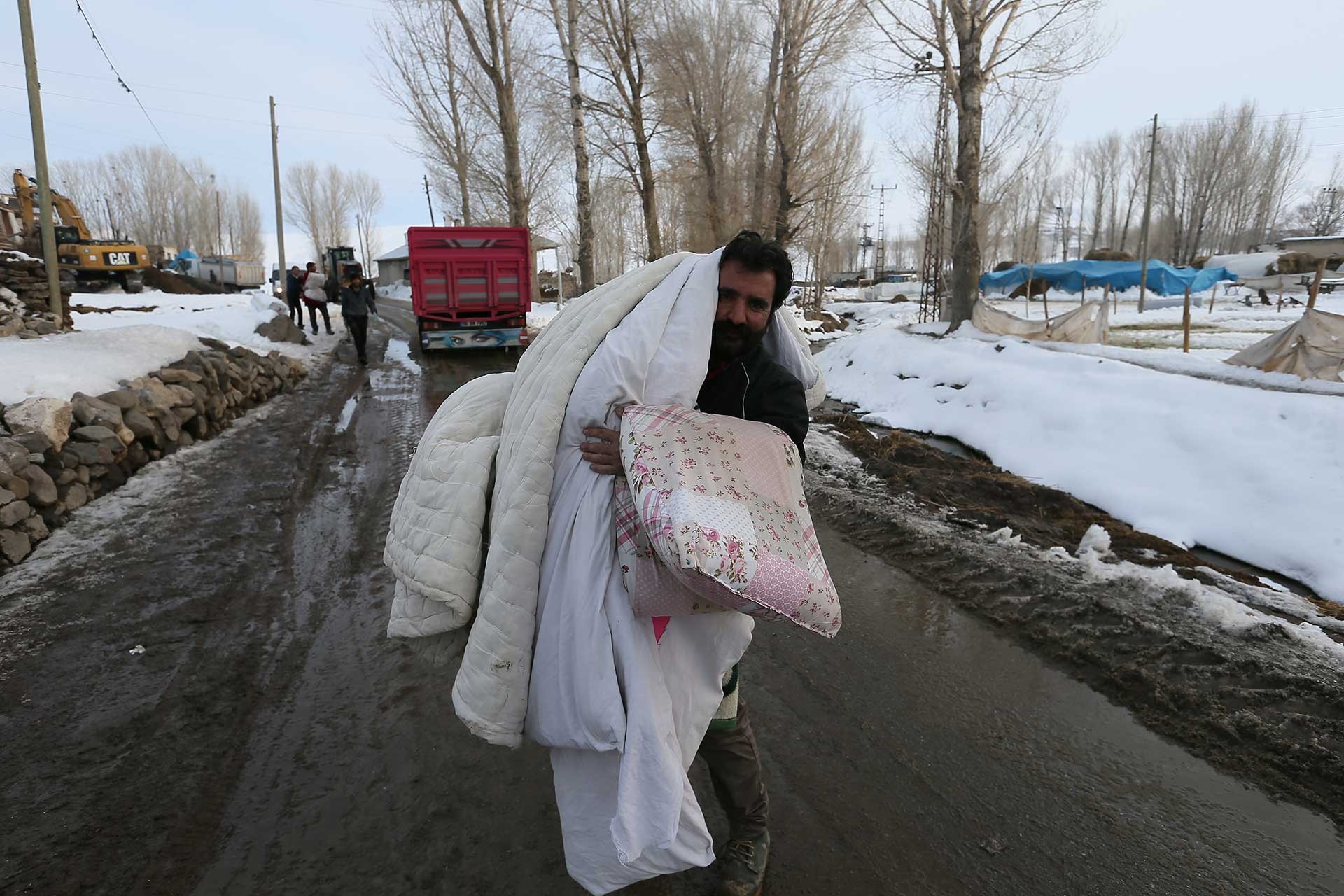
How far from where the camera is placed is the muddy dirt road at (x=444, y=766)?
2.12 metres

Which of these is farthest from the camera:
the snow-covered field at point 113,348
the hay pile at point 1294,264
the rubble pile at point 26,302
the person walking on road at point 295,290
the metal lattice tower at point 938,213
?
the hay pile at point 1294,264

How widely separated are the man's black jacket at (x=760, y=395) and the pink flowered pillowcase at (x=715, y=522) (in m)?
0.13

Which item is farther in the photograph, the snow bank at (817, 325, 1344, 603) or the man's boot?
the snow bank at (817, 325, 1344, 603)

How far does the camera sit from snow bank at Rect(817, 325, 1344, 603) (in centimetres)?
452

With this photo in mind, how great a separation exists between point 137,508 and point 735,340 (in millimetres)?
5378

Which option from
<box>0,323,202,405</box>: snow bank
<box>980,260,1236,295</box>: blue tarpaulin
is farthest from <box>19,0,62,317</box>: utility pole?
<box>980,260,1236,295</box>: blue tarpaulin

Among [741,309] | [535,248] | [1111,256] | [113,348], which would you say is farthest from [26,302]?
[1111,256]

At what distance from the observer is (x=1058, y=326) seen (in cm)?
1256

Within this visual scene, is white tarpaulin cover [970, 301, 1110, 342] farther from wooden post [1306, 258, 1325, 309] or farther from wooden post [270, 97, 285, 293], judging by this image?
wooden post [270, 97, 285, 293]

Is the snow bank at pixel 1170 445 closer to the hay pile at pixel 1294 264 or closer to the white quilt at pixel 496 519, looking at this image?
the white quilt at pixel 496 519

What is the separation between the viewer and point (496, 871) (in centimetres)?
211

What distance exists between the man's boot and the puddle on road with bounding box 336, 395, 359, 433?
7.30 metres

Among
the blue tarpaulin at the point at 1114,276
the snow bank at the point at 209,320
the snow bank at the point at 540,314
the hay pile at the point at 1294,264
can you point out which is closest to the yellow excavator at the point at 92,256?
the snow bank at the point at 209,320

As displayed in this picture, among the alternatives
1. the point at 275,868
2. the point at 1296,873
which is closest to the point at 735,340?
the point at 275,868
